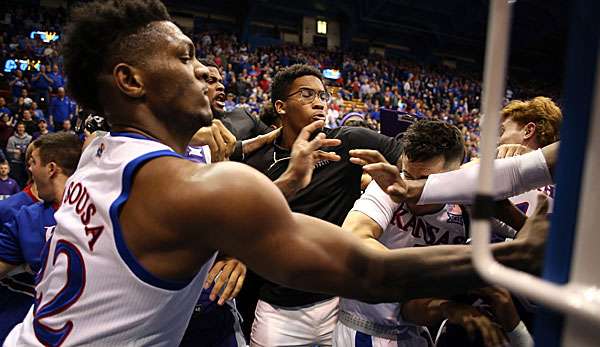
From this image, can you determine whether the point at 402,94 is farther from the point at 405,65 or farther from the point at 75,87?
the point at 75,87

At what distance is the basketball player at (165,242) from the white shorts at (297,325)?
1.36m

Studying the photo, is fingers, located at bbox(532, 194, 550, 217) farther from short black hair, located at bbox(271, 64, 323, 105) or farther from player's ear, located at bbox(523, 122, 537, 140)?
short black hair, located at bbox(271, 64, 323, 105)

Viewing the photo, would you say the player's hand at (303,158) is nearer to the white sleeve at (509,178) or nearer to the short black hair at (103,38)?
the white sleeve at (509,178)

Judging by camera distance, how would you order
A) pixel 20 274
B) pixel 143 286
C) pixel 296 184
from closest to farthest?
pixel 143 286
pixel 296 184
pixel 20 274

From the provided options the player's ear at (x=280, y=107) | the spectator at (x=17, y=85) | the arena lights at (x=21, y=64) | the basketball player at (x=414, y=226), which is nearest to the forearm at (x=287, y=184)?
the basketball player at (x=414, y=226)

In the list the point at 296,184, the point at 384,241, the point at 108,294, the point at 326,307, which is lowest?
the point at 326,307

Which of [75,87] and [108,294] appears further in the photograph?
[75,87]

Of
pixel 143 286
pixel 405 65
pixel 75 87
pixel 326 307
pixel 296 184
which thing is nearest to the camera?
pixel 143 286

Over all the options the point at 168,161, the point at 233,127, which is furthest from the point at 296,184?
the point at 233,127

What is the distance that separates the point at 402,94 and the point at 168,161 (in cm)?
2186

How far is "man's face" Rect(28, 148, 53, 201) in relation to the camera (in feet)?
8.34

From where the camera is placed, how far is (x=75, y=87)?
166 cm

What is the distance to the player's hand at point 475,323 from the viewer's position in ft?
5.41

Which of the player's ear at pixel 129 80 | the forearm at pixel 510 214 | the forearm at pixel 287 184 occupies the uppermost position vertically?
the player's ear at pixel 129 80
